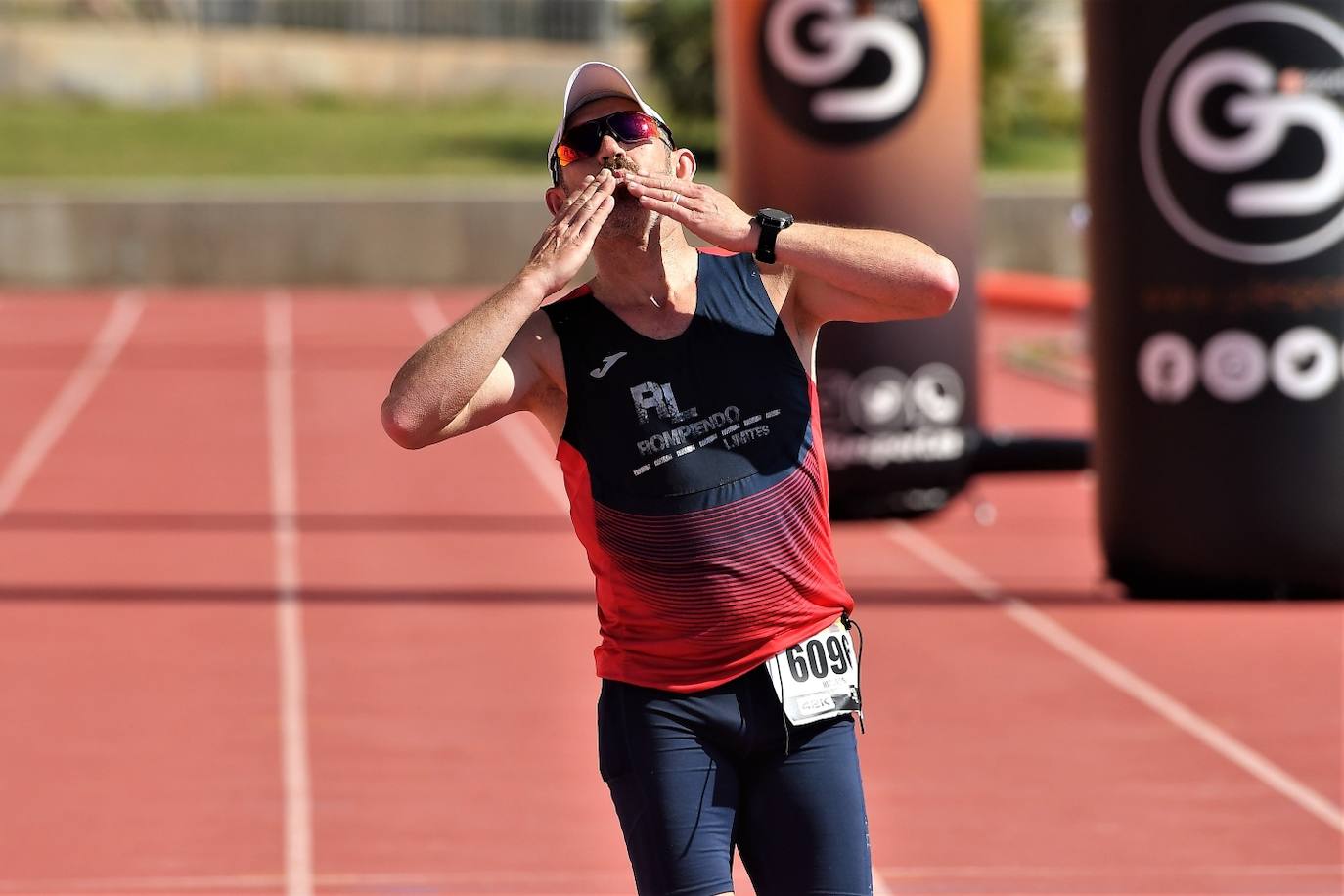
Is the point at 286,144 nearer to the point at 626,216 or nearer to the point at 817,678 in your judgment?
the point at 626,216

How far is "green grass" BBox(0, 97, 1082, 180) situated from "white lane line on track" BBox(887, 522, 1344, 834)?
27.2 metres

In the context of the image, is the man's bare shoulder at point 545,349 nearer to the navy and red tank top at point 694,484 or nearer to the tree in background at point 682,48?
the navy and red tank top at point 694,484

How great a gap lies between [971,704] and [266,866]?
3223mm

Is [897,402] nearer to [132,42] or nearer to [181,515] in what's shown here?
[181,515]

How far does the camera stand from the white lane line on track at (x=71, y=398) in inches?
593

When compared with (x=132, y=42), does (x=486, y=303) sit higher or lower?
lower

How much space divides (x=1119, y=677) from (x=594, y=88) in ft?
19.2

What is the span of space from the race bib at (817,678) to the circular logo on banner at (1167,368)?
6530mm

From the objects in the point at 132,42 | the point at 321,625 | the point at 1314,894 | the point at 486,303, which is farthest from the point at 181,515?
the point at 132,42

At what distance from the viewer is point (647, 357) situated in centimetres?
380

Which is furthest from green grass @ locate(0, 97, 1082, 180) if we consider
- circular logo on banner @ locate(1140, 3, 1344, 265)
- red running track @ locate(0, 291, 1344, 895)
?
circular logo on banner @ locate(1140, 3, 1344, 265)

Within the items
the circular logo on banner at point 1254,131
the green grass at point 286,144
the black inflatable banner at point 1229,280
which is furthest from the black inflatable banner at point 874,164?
the green grass at point 286,144

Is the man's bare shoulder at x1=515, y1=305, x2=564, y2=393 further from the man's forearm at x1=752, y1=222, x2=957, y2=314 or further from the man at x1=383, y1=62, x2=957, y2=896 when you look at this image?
the man's forearm at x1=752, y1=222, x2=957, y2=314

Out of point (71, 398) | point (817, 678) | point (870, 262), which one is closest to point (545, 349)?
point (870, 262)
